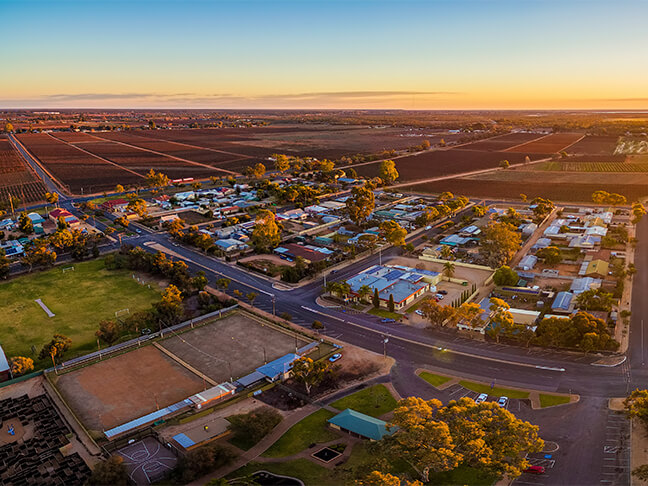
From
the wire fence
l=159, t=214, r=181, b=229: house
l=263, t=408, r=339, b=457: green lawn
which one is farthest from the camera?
l=159, t=214, r=181, b=229: house

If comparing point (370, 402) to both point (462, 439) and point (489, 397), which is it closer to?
point (489, 397)

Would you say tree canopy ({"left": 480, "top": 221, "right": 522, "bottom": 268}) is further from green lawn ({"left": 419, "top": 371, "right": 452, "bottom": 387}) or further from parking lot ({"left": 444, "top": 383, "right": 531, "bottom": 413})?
parking lot ({"left": 444, "top": 383, "right": 531, "bottom": 413})

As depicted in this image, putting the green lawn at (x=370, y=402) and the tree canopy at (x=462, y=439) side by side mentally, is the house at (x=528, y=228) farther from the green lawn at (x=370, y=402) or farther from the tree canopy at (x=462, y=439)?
the tree canopy at (x=462, y=439)

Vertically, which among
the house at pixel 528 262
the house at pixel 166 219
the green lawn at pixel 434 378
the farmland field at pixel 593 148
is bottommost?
the green lawn at pixel 434 378

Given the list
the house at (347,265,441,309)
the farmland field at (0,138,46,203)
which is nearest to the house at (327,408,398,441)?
the house at (347,265,441,309)

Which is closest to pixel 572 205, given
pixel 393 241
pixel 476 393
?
pixel 393 241

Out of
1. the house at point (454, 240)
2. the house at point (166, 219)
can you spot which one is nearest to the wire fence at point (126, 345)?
the house at point (454, 240)

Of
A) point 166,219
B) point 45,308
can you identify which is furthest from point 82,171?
point 45,308
